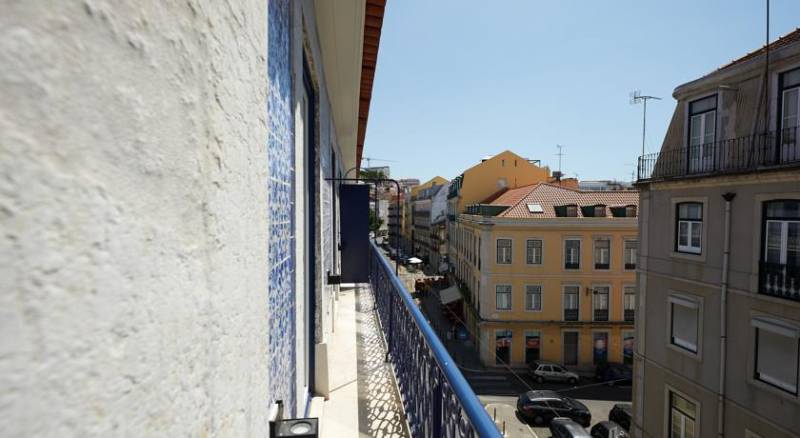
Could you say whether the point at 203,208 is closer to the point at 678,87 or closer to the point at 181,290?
the point at 181,290

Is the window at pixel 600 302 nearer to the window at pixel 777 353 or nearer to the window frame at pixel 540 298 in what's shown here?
the window frame at pixel 540 298

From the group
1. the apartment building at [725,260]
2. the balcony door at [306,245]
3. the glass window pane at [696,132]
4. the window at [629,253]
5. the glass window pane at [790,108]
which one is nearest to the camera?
the balcony door at [306,245]

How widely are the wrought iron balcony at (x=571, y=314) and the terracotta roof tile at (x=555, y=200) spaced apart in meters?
5.32

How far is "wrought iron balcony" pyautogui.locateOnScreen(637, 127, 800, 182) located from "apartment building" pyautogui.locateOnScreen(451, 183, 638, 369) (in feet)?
28.9

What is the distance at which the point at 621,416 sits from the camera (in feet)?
58.7

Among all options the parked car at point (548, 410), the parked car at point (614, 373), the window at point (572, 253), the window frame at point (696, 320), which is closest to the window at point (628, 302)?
the parked car at point (614, 373)

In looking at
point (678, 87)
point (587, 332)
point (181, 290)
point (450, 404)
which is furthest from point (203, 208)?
point (587, 332)

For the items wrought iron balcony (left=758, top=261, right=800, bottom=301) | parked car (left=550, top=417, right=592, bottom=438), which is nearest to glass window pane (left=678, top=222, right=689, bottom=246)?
wrought iron balcony (left=758, top=261, right=800, bottom=301)

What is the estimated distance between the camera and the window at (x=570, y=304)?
23.9 m

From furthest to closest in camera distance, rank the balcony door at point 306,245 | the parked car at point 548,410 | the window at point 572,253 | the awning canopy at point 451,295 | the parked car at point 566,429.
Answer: the awning canopy at point 451,295 < the window at point 572,253 < the parked car at point 548,410 < the parked car at point 566,429 < the balcony door at point 306,245

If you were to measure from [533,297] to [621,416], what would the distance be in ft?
24.4

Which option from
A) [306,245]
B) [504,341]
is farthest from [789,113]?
[504,341]

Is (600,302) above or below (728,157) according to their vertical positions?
below

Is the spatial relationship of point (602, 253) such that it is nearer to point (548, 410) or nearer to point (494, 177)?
point (548, 410)
